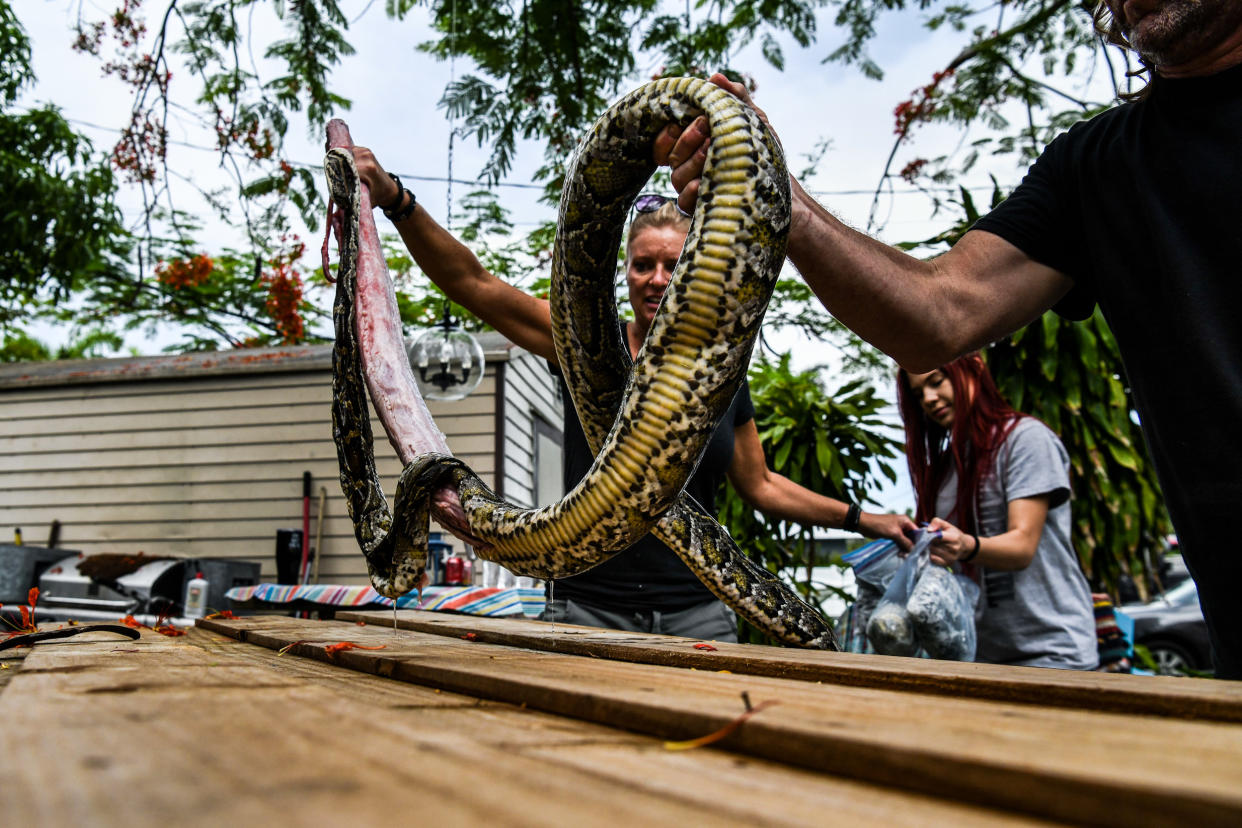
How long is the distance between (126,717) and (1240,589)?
7.26 feet

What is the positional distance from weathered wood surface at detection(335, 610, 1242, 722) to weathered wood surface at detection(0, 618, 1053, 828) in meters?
0.45

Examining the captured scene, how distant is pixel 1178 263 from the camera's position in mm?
2094

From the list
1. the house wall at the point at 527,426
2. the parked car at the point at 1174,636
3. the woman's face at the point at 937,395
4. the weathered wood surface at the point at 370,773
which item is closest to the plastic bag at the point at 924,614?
the woman's face at the point at 937,395

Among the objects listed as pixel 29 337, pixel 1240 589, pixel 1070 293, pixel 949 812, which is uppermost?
pixel 29 337

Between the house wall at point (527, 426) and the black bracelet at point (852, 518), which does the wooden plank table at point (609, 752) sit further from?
the house wall at point (527, 426)

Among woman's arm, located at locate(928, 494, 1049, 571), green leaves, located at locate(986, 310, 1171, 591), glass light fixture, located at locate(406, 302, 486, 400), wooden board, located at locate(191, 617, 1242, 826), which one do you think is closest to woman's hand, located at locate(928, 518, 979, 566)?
woman's arm, located at locate(928, 494, 1049, 571)

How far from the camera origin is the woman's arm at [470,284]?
299 centimetres

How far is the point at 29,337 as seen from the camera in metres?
24.4

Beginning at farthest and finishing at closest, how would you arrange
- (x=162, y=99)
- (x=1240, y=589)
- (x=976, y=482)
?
(x=162, y=99), (x=976, y=482), (x=1240, y=589)

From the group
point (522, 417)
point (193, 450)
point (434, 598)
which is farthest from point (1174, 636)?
point (193, 450)

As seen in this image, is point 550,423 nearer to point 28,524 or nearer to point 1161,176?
point 28,524

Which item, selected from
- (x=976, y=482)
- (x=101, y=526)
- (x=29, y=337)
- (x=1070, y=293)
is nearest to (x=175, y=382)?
(x=101, y=526)

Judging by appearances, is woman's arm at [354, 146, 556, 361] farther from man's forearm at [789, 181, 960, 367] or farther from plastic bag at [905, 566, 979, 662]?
plastic bag at [905, 566, 979, 662]

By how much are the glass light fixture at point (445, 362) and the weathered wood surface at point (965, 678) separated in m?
6.16
